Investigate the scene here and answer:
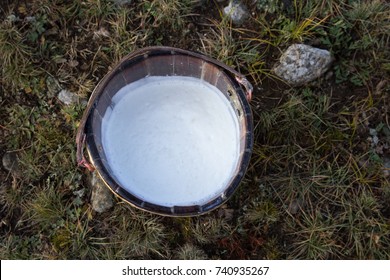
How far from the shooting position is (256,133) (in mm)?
2193

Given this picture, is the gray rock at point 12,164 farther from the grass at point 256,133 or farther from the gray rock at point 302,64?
the gray rock at point 302,64

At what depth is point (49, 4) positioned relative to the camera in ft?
7.36

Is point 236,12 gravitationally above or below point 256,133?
above

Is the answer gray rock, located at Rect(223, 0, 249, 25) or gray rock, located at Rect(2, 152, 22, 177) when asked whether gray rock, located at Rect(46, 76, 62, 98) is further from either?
gray rock, located at Rect(223, 0, 249, 25)

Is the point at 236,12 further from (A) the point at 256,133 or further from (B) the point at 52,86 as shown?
(B) the point at 52,86

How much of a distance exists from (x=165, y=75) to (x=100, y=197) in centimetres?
61

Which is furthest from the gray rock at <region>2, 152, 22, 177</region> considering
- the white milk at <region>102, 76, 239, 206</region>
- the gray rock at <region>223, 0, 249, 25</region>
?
the gray rock at <region>223, 0, 249, 25</region>

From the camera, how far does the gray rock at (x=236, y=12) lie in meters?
2.24

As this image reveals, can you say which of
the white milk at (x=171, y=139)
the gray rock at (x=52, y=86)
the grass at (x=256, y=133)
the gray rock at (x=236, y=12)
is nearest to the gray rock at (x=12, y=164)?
the grass at (x=256, y=133)

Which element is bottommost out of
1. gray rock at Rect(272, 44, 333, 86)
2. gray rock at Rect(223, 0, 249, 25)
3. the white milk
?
the white milk

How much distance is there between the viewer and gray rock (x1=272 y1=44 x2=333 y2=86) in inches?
85.5

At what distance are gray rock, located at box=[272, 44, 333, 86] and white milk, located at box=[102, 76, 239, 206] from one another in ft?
1.22

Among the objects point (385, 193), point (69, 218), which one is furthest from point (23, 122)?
point (385, 193)

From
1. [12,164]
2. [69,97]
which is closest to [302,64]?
[69,97]
